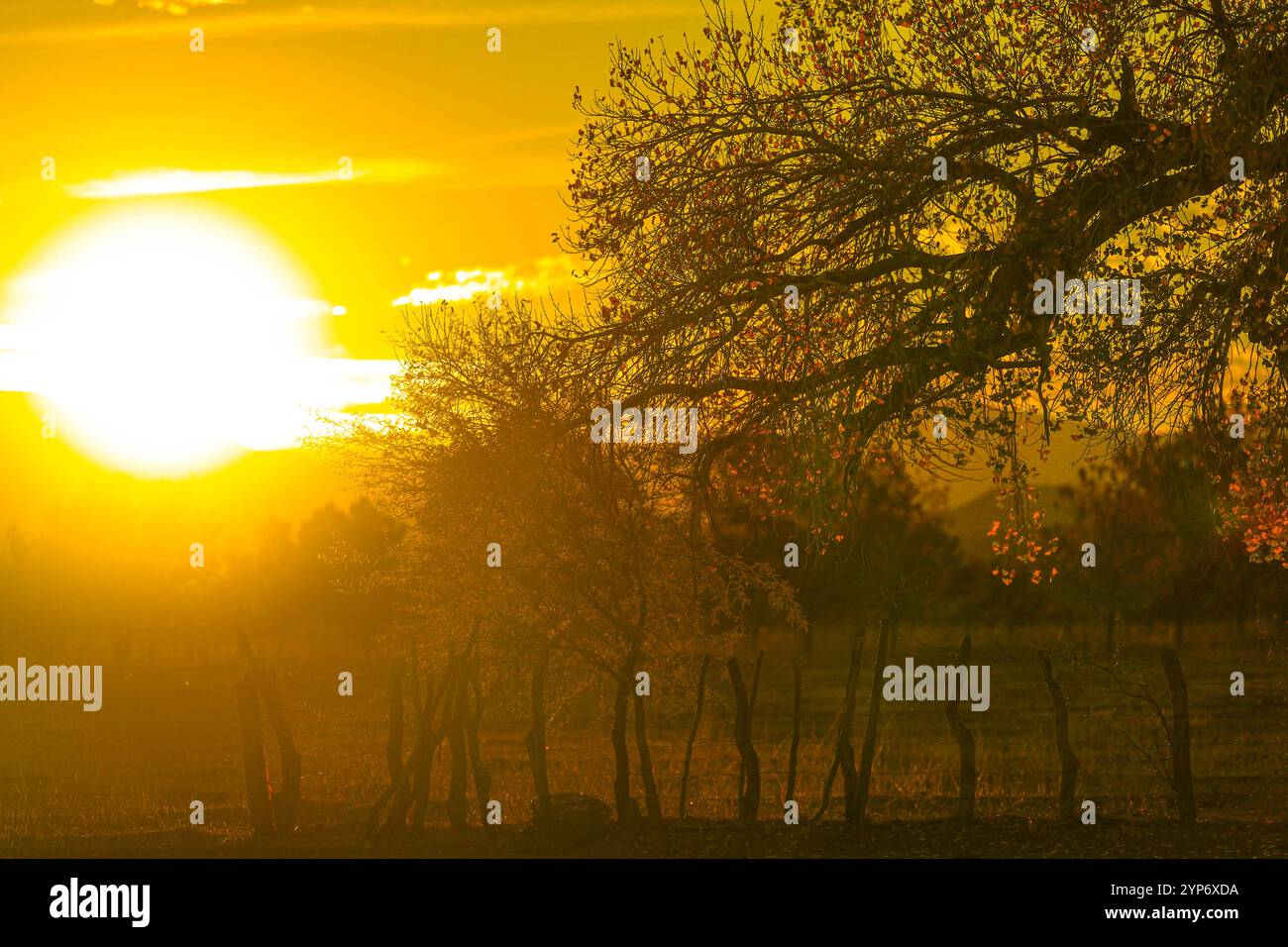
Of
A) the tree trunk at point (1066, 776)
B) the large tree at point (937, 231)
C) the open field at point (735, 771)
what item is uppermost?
the large tree at point (937, 231)

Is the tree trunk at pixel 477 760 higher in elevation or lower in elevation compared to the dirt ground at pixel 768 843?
higher

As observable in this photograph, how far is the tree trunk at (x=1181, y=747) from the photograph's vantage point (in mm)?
18969

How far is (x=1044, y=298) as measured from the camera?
14.9 metres

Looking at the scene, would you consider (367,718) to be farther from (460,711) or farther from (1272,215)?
(1272,215)

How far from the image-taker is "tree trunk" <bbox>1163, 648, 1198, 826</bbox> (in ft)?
62.2

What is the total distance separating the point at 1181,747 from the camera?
773 inches

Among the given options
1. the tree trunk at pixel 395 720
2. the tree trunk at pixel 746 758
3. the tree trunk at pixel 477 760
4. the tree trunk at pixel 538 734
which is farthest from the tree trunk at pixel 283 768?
the tree trunk at pixel 746 758

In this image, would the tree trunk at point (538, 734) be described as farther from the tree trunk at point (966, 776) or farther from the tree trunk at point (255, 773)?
the tree trunk at point (966, 776)

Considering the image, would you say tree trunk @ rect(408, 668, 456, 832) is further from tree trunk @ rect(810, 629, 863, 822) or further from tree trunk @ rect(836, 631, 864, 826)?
tree trunk @ rect(836, 631, 864, 826)

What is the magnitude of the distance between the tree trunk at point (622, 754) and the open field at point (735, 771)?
0.76 meters

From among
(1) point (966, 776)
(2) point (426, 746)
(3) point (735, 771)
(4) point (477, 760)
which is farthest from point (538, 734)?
(3) point (735, 771)

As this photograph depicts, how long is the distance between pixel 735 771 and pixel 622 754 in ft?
39.1

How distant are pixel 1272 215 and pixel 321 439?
17865mm

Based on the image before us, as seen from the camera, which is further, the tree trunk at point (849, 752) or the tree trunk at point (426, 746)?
the tree trunk at point (426, 746)
